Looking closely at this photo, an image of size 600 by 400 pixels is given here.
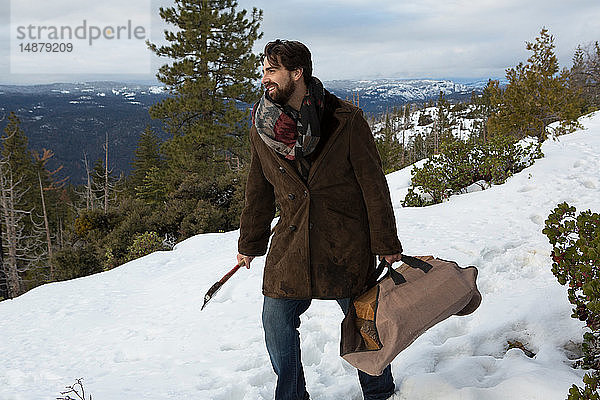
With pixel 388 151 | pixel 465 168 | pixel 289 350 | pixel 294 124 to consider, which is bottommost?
pixel 289 350

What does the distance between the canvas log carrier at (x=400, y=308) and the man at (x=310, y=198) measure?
0.13 metres

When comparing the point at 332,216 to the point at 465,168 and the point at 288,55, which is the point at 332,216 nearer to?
the point at 288,55

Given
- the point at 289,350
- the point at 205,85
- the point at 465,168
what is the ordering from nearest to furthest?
the point at 289,350 < the point at 465,168 < the point at 205,85

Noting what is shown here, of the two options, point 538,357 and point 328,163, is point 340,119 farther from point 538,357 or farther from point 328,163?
point 538,357

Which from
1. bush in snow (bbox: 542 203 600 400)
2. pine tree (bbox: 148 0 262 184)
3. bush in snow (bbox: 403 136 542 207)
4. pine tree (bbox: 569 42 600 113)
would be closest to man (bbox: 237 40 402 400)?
bush in snow (bbox: 542 203 600 400)

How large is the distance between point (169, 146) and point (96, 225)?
221 inches

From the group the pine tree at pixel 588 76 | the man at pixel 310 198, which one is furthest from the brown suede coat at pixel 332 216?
the pine tree at pixel 588 76

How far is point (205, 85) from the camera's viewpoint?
727 inches

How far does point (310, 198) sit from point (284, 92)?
509 millimetres

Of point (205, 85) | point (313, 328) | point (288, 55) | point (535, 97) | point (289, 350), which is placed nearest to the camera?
point (288, 55)


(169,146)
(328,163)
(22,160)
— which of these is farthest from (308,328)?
(22,160)

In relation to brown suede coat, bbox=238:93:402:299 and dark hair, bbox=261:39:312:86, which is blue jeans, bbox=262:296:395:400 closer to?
brown suede coat, bbox=238:93:402:299

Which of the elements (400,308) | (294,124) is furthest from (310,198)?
(400,308)

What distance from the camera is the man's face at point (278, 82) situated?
6.07 feet
